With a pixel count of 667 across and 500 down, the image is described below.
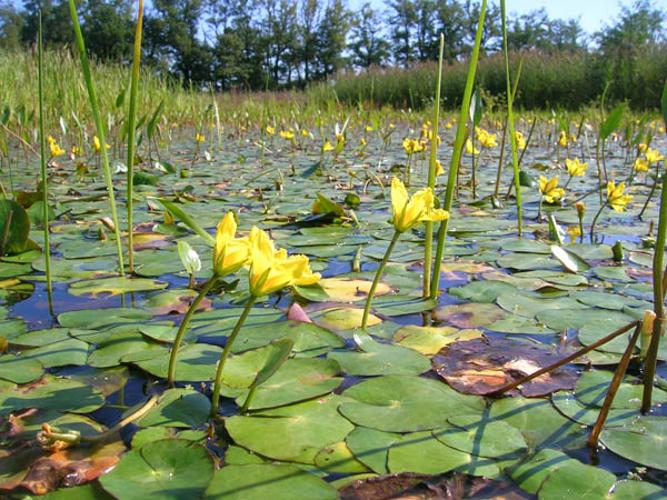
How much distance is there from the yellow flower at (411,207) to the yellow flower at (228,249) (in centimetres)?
30

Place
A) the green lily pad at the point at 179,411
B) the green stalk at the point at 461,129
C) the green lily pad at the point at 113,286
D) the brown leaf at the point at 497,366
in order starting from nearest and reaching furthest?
the green lily pad at the point at 179,411
the brown leaf at the point at 497,366
the green stalk at the point at 461,129
the green lily pad at the point at 113,286

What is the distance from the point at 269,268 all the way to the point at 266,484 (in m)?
0.22

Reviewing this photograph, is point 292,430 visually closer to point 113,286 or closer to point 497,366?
point 497,366

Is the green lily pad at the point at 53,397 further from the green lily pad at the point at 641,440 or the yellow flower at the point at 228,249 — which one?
the green lily pad at the point at 641,440

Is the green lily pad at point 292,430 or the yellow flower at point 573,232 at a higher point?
the yellow flower at point 573,232

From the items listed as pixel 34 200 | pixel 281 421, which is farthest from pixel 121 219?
pixel 281 421

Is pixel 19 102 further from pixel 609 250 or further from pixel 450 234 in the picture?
pixel 609 250

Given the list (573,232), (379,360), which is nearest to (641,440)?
(379,360)

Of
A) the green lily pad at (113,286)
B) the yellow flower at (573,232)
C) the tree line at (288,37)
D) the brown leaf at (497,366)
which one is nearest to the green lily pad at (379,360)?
the brown leaf at (497,366)

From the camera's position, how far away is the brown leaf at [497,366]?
2.64 feet

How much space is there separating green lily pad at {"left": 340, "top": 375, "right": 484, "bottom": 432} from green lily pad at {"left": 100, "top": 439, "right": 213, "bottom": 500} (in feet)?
0.65

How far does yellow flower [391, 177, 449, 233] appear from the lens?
86 cm

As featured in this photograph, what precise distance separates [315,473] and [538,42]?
34.4m

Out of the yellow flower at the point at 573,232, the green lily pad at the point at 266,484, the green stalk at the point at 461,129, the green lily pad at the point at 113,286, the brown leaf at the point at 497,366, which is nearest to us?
the green lily pad at the point at 266,484
